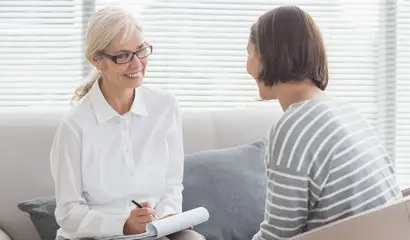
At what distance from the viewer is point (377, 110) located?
295 cm

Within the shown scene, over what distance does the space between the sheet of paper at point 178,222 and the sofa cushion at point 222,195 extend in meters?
0.32

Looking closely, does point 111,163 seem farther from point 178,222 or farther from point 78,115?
point 178,222

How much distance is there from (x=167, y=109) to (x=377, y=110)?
4.10ft

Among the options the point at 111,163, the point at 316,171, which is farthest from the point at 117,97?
the point at 316,171

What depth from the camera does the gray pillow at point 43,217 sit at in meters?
2.12

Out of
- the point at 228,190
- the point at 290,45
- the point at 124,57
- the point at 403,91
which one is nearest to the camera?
the point at 290,45

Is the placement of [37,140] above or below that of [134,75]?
below

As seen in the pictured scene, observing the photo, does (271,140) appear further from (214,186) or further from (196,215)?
(214,186)

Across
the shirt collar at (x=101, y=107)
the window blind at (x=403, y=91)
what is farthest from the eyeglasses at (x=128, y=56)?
the window blind at (x=403, y=91)

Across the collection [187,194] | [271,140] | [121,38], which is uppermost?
[121,38]

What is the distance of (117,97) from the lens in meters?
2.02

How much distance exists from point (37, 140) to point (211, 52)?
0.92 m

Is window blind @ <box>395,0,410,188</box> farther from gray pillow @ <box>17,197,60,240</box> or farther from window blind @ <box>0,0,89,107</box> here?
gray pillow @ <box>17,197,60,240</box>

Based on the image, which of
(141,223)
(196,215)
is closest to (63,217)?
(141,223)
